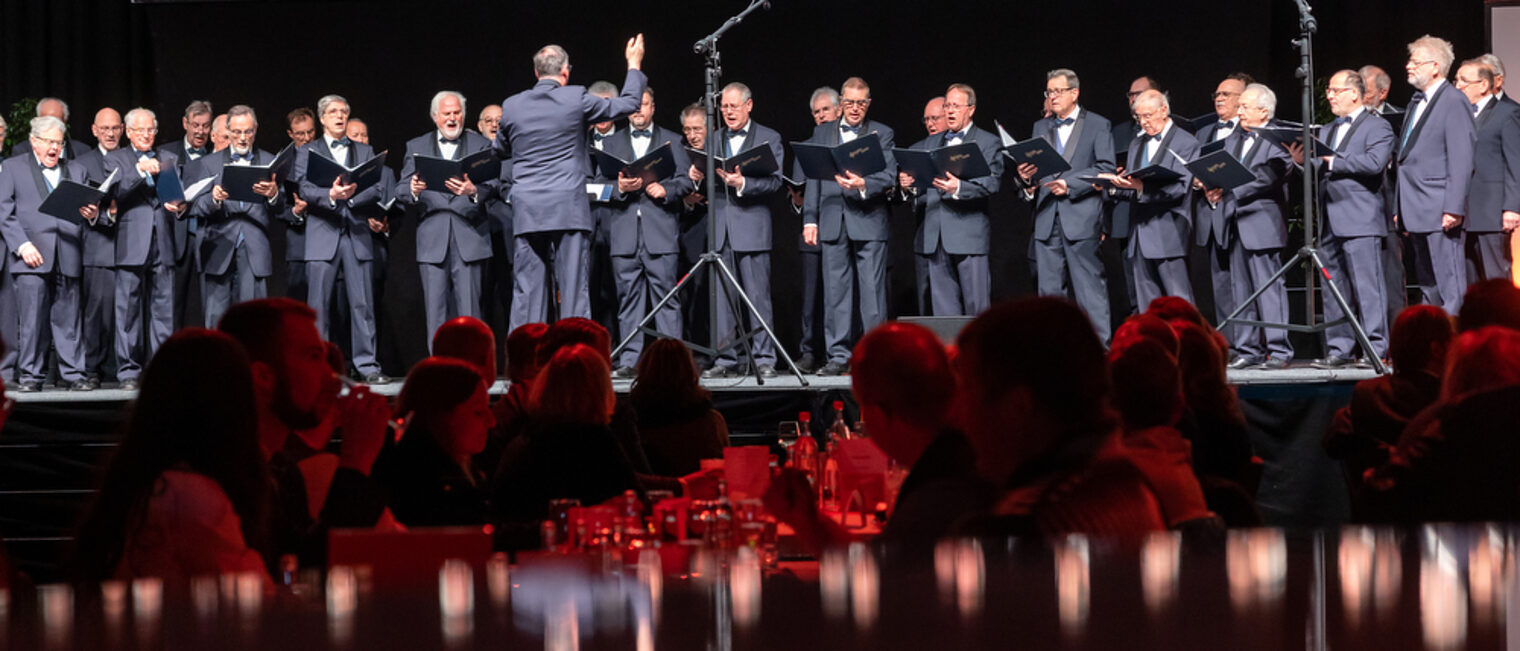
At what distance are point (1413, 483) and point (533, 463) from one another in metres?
1.89

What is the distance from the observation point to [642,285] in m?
8.26

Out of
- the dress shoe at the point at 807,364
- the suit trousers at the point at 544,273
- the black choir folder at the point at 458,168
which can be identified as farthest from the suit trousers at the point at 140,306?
the dress shoe at the point at 807,364

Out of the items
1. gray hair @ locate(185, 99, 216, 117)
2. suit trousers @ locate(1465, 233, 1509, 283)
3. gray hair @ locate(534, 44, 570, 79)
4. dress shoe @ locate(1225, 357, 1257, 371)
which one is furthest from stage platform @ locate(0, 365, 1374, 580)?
gray hair @ locate(185, 99, 216, 117)

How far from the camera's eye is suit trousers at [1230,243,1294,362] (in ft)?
25.3

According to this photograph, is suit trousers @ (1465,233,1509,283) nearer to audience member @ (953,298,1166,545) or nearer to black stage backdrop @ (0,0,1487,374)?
black stage backdrop @ (0,0,1487,374)

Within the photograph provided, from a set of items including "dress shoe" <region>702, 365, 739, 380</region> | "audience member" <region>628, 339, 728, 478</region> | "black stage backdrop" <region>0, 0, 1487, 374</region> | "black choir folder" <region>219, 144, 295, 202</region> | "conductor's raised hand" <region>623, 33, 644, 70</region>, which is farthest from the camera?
"black stage backdrop" <region>0, 0, 1487, 374</region>

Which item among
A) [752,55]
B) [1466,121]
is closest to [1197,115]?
[1466,121]

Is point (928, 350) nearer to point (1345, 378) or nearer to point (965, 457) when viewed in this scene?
point (965, 457)

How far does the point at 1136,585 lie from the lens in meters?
0.94

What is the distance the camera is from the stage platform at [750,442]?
18.8 feet

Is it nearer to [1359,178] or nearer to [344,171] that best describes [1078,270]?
[1359,178]

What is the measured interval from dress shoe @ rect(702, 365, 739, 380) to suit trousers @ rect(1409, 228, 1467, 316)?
3.97 metres

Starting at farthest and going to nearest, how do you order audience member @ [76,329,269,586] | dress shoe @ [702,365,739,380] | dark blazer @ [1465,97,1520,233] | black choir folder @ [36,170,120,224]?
1. dress shoe @ [702,365,739,380]
2. dark blazer @ [1465,97,1520,233]
3. black choir folder @ [36,170,120,224]
4. audience member @ [76,329,269,586]

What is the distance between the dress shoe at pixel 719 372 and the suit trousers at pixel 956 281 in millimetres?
1273
